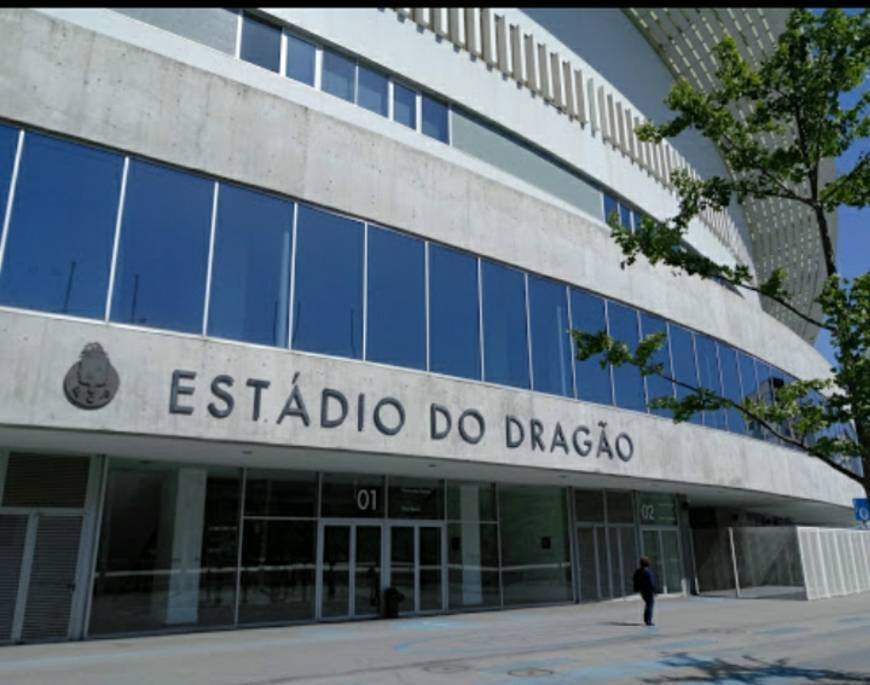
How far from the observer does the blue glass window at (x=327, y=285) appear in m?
14.4

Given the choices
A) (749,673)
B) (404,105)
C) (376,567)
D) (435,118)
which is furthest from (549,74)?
(749,673)

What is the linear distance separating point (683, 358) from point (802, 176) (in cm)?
1389

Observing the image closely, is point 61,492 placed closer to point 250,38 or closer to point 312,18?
point 250,38

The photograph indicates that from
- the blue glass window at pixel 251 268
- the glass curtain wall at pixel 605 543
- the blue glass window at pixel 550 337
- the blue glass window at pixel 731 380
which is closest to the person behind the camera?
the blue glass window at pixel 251 268

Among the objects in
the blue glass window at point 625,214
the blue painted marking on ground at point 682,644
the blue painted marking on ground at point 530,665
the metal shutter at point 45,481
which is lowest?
the blue painted marking on ground at point 682,644

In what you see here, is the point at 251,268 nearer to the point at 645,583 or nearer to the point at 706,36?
the point at 645,583

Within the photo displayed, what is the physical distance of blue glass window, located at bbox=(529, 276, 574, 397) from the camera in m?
18.7

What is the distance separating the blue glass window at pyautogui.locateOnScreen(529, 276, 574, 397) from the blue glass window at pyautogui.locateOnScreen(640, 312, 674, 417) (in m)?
3.31

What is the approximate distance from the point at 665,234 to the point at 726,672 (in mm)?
6491

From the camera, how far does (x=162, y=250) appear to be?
12953 millimetres

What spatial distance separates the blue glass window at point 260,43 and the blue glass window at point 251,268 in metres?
3.76

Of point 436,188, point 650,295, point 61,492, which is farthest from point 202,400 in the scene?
point 650,295

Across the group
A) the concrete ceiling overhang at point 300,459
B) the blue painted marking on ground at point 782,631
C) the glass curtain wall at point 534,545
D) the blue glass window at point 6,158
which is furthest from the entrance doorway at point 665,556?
the blue glass window at point 6,158

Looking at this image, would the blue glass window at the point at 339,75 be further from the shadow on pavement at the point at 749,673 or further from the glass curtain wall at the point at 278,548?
the shadow on pavement at the point at 749,673
